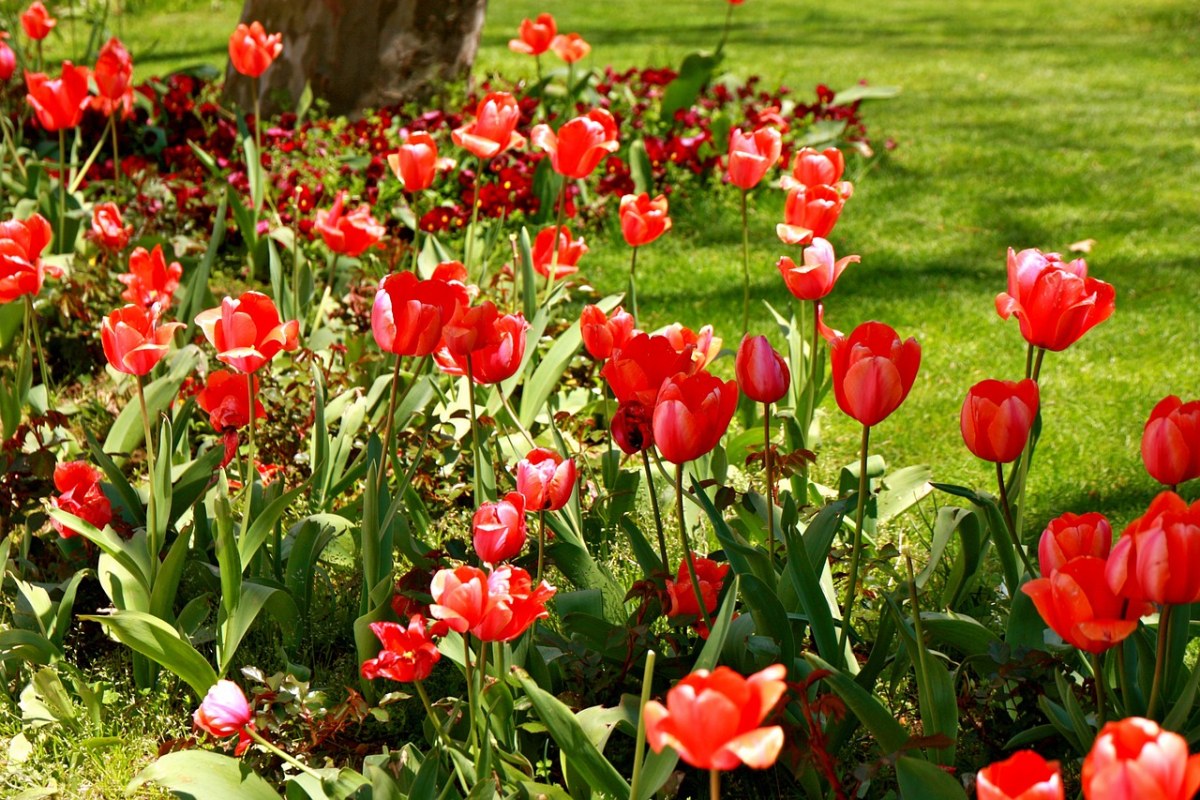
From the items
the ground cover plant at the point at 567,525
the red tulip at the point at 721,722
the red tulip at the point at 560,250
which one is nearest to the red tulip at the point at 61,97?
the ground cover plant at the point at 567,525

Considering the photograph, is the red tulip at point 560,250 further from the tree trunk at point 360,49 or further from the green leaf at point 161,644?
the tree trunk at point 360,49

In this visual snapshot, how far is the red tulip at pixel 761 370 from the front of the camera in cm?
180

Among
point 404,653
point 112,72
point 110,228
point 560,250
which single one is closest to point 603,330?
point 404,653

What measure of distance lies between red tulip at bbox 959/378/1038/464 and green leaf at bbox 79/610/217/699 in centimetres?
128

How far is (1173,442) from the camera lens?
1633 mm

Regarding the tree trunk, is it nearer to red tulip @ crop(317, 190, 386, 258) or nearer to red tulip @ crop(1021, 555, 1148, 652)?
red tulip @ crop(317, 190, 386, 258)

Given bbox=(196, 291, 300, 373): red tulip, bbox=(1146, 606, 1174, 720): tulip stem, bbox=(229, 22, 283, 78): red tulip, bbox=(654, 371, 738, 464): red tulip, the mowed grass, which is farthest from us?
bbox=(229, 22, 283, 78): red tulip

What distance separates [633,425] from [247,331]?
2.01ft

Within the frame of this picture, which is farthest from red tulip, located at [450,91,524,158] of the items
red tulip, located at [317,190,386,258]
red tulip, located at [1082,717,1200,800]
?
red tulip, located at [1082,717,1200,800]

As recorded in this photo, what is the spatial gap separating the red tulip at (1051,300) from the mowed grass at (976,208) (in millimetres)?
1290

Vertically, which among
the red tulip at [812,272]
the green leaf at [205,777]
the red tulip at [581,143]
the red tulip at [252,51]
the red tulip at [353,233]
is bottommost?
the green leaf at [205,777]

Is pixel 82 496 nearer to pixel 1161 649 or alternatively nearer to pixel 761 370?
pixel 761 370

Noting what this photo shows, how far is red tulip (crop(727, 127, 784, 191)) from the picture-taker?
106 inches

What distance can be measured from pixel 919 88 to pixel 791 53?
4.90ft
